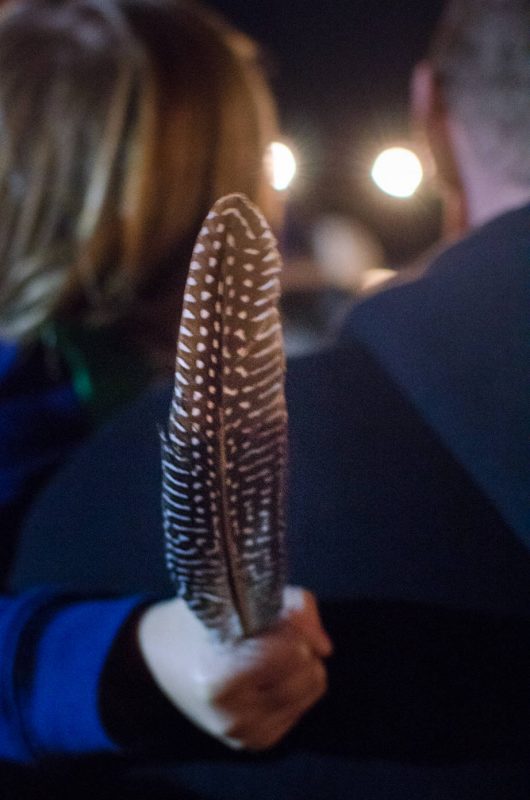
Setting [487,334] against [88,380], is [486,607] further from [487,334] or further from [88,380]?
[88,380]

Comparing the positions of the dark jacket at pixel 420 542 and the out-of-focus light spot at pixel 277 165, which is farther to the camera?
the out-of-focus light spot at pixel 277 165

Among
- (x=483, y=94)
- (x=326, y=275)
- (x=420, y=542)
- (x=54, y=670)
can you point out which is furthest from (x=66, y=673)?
(x=326, y=275)

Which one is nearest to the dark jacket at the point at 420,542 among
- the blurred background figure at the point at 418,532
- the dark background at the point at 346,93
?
the blurred background figure at the point at 418,532

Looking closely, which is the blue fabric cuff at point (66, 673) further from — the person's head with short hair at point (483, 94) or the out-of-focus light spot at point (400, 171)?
the out-of-focus light spot at point (400, 171)

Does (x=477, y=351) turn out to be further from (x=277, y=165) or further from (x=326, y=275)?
(x=326, y=275)

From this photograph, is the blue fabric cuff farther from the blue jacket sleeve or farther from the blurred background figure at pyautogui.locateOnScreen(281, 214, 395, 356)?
the blurred background figure at pyautogui.locateOnScreen(281, 214, 395, 356)

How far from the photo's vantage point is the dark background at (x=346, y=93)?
2.37m

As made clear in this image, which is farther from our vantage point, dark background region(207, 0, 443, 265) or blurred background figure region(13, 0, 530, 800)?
dark background region(207, 0, 443, 265)

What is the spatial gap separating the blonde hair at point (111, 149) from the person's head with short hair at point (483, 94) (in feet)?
0.62

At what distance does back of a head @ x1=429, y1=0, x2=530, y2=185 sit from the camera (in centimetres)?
57

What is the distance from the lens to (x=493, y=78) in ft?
1.97

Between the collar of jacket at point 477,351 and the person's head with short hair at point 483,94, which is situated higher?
the person's head with short hair at point 483,94

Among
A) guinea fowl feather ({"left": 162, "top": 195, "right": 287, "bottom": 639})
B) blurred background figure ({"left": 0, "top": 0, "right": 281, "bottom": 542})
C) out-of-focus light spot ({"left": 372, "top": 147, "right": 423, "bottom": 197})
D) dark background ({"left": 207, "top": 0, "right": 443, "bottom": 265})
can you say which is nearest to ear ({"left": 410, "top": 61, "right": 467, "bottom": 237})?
blurred background figure ({"left": 0, "top": 0, "right": 281, "bottom": 542})

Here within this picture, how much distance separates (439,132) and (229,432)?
0.54 m
